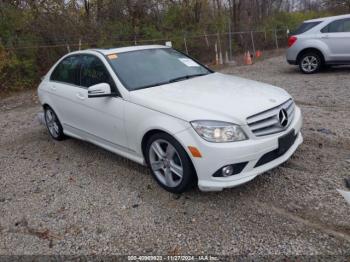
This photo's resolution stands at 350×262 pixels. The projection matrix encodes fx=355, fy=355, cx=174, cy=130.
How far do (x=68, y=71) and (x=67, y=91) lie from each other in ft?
1.23

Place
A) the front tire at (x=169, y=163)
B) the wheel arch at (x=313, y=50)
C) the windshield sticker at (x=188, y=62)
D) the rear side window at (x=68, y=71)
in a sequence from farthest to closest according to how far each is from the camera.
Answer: the wheel arch at (x=313, y=50)
the rear side window at (x=68, y=71)
the windshield sticker at (x=188, y=62)
the front tire at (x=169, y=163)

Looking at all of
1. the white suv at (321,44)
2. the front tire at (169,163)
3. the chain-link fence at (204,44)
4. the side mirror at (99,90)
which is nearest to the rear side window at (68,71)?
the side mirror at (99,90)

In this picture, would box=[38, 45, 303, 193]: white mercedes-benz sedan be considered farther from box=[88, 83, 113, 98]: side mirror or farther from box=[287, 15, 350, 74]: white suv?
box=[287, 15, 350, 74]: white suv

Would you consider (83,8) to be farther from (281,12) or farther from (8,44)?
(281,12)

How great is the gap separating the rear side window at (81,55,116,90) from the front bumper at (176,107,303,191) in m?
1.45

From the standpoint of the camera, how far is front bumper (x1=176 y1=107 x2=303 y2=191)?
3229mm

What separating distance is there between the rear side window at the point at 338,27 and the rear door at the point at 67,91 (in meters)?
7.43

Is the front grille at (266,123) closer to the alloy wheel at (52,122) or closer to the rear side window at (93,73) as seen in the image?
the rear side window at (93,73)

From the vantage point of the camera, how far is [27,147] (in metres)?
5.78

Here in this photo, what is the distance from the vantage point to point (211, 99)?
3629 millimetres

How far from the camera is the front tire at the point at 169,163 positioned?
11.4 ft

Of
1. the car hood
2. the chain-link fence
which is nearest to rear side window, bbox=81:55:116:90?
the car hood

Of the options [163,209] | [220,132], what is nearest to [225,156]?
[220,132]

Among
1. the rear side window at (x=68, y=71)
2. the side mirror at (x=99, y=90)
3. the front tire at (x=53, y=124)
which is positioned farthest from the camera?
the front tire at (x=53, y=124)
